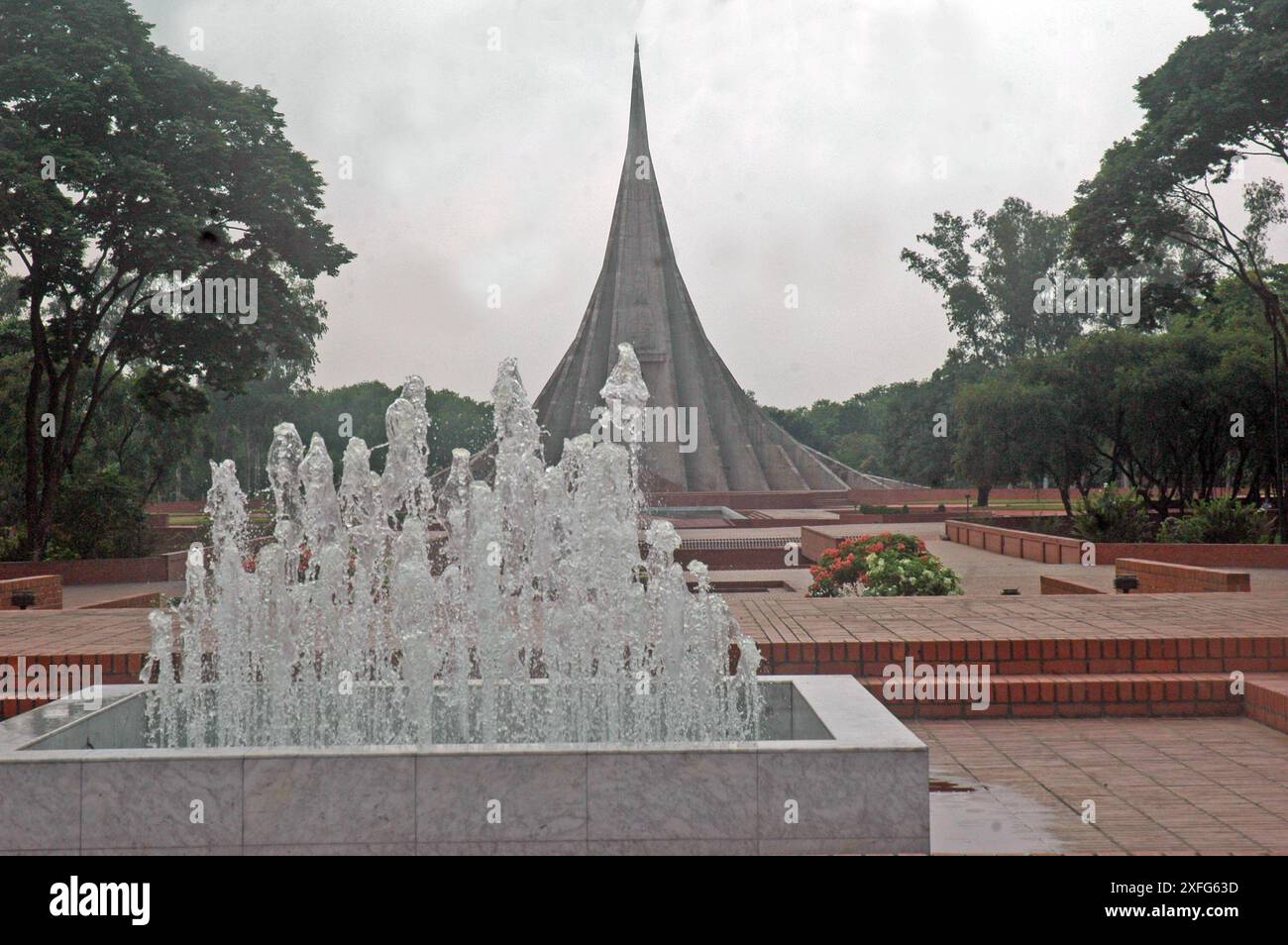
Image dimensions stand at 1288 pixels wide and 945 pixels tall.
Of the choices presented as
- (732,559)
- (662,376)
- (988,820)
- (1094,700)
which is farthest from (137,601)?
(662,376)

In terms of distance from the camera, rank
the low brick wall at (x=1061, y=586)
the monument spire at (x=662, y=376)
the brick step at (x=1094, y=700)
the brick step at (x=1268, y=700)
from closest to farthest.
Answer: the brick step at (x=1268, y=700)
the brick step at (x=1094, y=700)
the low brick wall at (x=1061, y=586)
the monument spire at (x=662, y=376)

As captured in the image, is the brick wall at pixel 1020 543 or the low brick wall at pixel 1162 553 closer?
the low brick wall at pixel 1162 553

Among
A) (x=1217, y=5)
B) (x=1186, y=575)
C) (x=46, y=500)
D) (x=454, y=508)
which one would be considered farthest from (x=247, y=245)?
(x=1217, y=5)

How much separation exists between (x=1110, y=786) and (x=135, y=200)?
14501 mm

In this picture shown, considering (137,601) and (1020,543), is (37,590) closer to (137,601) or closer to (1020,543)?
(137,601)

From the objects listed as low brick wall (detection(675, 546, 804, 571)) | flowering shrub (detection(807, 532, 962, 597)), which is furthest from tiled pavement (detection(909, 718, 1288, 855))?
low brick wall (detection(675, 546, 804, 571))

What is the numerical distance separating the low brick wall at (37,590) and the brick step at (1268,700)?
362 inches

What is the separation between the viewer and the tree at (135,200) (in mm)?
14523

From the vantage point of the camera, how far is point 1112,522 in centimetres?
1573

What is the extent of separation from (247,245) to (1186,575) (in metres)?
13.1

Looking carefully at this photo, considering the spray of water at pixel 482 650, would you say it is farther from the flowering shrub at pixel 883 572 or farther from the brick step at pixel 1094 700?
the flowering shrub at pixel 883 572

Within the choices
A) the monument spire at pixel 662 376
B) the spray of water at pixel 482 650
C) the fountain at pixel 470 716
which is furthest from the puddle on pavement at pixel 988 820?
the monument spire at pixel 662 376

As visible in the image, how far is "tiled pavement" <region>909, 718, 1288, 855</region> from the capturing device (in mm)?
3650

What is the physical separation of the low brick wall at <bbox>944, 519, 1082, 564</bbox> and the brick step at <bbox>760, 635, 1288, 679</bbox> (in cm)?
844
